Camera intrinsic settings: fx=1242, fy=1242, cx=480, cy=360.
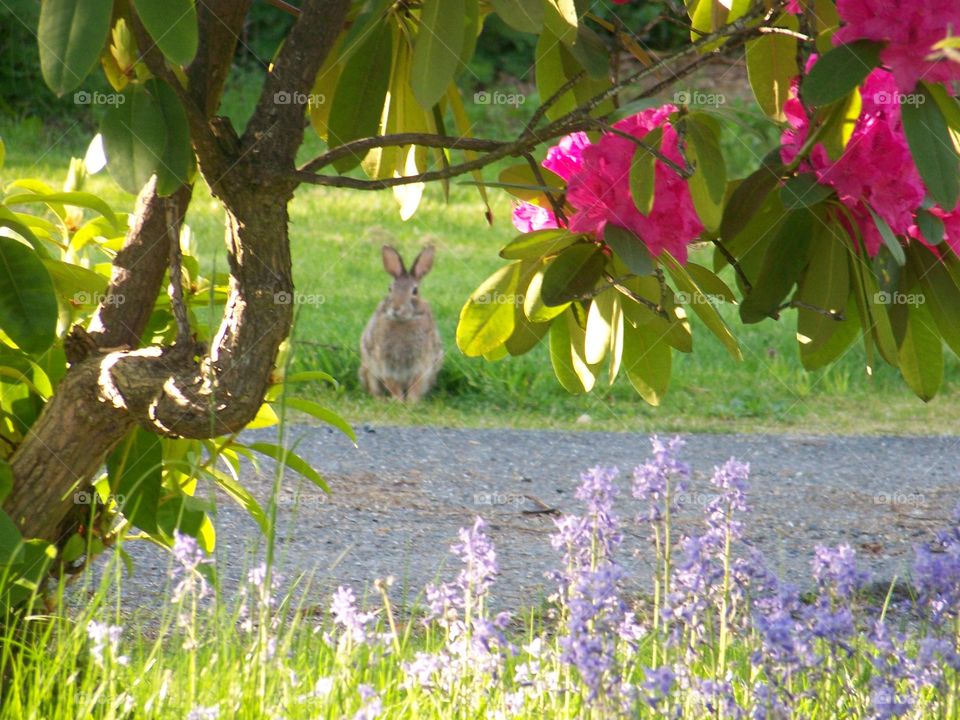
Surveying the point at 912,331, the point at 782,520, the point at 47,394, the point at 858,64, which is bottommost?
the point at 782,520

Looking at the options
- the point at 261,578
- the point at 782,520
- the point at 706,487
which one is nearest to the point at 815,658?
the point at 261,578

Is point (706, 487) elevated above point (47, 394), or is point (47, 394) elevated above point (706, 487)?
point (47, 394)

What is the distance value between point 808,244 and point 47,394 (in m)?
1.32

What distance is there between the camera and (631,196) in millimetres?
1582

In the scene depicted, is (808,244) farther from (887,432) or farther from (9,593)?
(887,432)

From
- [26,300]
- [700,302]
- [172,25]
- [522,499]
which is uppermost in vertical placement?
[172,25]

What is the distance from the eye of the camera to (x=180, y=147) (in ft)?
4.98

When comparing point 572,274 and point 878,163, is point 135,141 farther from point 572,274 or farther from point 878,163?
point 878,163

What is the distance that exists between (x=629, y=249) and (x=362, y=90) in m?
0.52

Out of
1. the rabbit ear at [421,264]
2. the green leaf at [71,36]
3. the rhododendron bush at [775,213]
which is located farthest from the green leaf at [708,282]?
the rabbit ear at [421,264]

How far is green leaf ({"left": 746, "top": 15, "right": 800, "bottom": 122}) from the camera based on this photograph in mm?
1802

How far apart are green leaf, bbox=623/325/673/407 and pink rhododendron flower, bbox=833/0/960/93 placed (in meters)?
0.60

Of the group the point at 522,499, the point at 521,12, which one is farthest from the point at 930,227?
the point at 522,499

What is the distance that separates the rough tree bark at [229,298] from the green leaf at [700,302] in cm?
53
